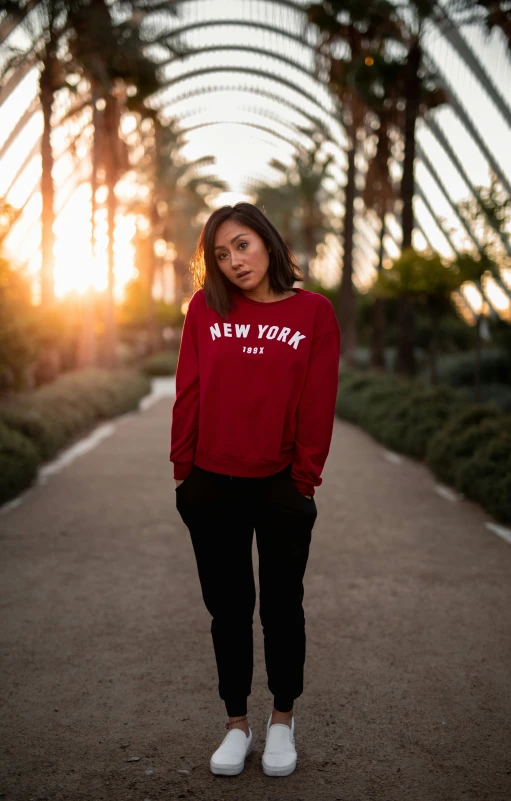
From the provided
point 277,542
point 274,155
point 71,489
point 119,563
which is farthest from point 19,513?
point 274,155

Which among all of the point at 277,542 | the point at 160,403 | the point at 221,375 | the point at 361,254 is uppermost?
the point at 361,254

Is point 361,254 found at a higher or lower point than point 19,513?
higher

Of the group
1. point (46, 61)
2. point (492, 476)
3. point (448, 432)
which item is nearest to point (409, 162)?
point (46, 61)

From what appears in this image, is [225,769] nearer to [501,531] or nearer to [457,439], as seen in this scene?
[501,531]

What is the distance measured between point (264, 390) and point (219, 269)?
0.52m

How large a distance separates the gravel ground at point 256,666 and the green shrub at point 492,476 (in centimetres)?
24

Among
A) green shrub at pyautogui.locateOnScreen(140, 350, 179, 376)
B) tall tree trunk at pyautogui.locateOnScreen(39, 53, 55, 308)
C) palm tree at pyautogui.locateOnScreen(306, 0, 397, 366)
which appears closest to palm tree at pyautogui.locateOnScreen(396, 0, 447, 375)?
palm tree at pyautogui.locateOnScreen(306, 0, 397, 366)

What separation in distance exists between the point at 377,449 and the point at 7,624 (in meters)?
9.48

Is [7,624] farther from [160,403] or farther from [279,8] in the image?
[279,8]

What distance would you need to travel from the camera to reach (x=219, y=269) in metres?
3.16

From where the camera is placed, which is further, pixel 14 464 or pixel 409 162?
pixel 409 162

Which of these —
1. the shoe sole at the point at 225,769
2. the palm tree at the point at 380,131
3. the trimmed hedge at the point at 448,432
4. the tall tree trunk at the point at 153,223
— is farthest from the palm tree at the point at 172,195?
the shoe sole at the point at 225,769

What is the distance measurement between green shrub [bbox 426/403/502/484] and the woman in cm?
646

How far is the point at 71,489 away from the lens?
9.18 metres
